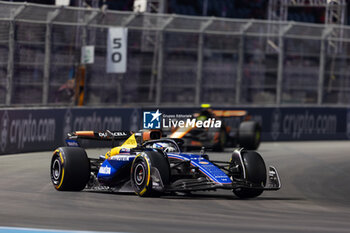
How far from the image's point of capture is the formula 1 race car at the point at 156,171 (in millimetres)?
10906

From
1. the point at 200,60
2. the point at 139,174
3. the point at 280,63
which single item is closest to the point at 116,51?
the point at 200,60

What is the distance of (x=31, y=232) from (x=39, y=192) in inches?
157

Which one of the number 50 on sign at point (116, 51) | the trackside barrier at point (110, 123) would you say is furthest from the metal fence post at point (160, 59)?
the number 50 on sign at point (116, 51)

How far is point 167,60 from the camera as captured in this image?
2366 centimetres

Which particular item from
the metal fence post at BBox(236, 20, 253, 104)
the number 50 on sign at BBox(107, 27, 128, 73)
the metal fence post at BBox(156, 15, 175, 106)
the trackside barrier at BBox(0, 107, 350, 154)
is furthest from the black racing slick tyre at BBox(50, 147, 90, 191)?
the metal fence post at BBox(236, 20, 253, 104)

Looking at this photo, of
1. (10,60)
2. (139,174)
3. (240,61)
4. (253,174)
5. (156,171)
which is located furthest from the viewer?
(240,61)

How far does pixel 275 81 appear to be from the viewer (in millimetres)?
26188

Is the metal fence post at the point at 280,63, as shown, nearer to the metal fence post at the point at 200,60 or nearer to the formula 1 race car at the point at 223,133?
the metal fence post at the point at 200,60

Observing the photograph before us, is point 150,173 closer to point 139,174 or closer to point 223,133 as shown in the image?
point 139,174

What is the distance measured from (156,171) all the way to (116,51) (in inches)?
464

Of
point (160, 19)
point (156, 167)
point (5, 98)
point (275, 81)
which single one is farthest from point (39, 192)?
point (275, 81)

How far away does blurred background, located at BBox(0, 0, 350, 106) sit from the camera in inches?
786

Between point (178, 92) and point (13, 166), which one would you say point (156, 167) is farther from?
point (178, 92)

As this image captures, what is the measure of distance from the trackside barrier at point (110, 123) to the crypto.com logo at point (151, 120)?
12cm
